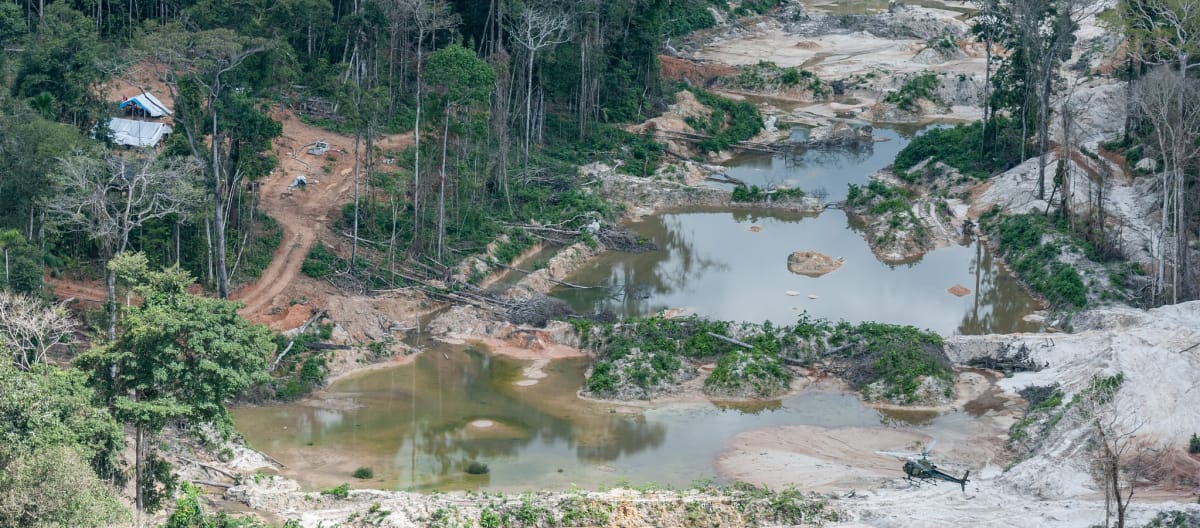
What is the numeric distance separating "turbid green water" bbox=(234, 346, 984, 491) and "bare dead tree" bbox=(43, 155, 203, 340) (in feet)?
21.2

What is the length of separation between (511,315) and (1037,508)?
19.5m

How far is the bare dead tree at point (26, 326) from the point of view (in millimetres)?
31462

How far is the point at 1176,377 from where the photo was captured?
36719 millimetres

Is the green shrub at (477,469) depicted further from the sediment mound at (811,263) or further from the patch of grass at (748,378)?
the sediment mound at (811,263)

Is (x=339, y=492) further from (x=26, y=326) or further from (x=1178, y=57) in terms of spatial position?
(x=1178, y=57)

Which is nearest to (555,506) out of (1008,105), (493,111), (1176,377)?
(1176,377)

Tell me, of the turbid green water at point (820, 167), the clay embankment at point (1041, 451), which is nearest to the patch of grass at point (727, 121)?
the turbid green water at point (820, 167)

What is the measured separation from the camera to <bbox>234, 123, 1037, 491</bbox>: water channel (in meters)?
35.9

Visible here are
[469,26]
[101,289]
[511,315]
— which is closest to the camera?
[101,289]

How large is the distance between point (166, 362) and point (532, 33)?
32670 millimetres

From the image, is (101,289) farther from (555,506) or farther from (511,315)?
(555,506)

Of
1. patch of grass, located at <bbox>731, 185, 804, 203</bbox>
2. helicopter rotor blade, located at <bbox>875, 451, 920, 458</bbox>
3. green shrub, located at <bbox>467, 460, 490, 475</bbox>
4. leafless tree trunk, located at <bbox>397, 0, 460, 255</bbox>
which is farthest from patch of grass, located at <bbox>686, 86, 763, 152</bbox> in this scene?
green shrub, located at <bbox>467, 460, 490, 475</bbox>

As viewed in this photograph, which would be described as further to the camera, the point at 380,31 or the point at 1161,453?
the point at 380,31

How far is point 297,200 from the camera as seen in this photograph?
51562 millimetres
